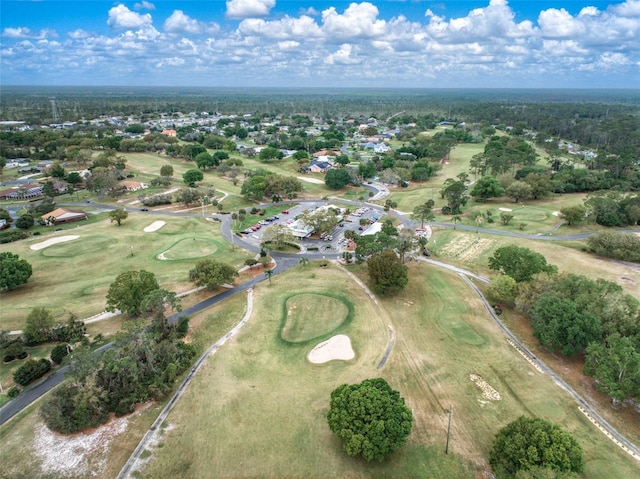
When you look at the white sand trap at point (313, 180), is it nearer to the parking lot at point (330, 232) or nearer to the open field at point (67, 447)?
the parking lot at point (330, 232)

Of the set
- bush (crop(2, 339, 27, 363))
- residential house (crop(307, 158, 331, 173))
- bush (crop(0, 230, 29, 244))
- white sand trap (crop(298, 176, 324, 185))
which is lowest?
bush (crop(2, 339, 27, 363))

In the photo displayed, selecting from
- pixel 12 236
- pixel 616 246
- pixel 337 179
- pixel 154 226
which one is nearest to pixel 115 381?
pixel 154 226

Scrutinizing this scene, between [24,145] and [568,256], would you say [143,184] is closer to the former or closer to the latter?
[24,145]

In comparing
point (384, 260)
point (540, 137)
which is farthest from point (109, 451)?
point (540, 137)

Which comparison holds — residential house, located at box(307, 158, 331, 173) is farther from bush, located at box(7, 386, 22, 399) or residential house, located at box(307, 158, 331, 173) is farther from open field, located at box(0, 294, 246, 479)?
bush, located at box(7, 386, 22, 399)

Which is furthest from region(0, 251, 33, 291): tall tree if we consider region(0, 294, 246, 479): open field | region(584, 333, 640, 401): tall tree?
region(584, 333, 640, 401): tall tree

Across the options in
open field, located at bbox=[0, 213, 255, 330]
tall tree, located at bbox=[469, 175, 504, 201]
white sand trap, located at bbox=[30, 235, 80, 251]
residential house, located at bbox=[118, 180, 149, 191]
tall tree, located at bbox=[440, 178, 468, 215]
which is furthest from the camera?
residential house, located at bbox=[118, 180, 149, 191]

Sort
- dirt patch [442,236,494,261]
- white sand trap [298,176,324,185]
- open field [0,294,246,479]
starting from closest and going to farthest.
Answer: open field [0,294,246,479] < dirt patch [442,236,494,261] < white sand trap [298,176,324,185]
